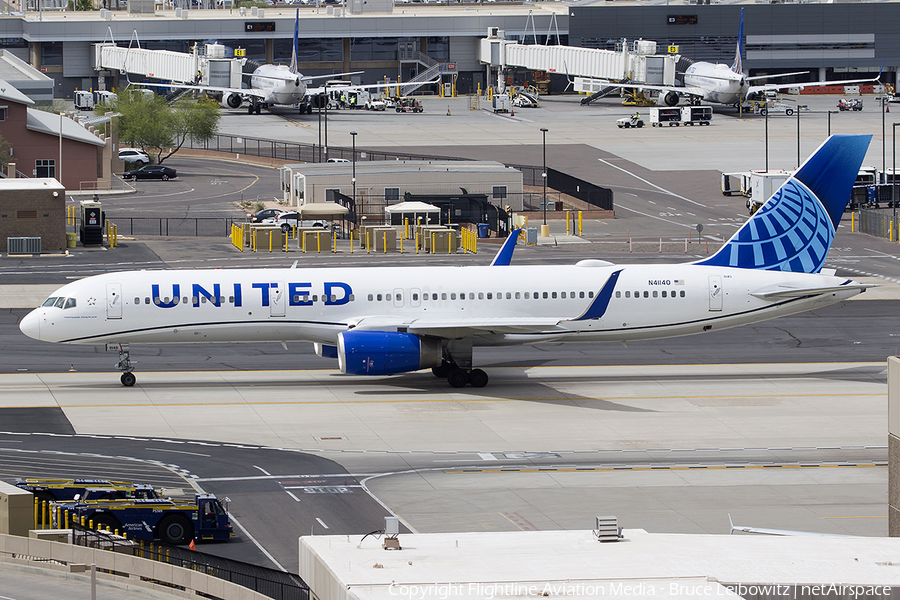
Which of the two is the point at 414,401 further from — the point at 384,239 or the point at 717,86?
the point at 717,86

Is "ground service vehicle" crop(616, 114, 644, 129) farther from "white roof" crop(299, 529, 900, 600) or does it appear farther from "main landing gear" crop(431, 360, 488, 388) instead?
"white roof" crop(299, 529, 900, 600)

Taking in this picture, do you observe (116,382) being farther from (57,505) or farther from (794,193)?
(794,193)

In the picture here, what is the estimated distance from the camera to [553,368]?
178ft

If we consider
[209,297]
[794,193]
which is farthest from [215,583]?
[794,193]

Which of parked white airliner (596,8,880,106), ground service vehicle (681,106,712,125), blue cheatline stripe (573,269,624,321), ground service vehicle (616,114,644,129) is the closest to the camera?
blue cheatline stripe (573,269,624,321)

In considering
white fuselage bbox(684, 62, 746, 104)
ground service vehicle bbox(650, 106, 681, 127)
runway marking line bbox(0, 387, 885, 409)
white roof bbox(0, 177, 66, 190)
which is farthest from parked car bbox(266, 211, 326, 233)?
white fuselage bbox(684, 62, 746, 104)

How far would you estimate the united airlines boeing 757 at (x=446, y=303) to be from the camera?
159ft

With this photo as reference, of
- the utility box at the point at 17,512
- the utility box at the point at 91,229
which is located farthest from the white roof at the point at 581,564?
the utility box at the point at 91,229

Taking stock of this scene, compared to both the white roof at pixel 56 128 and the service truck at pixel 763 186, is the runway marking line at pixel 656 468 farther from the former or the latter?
the white roof at pixel 56 128

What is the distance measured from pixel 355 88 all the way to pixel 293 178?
68.8 meters

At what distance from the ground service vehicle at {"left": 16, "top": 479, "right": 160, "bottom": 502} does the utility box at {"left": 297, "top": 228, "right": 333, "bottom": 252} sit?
175 feet

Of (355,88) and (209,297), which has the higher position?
(355,88)

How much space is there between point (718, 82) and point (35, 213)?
10132 centimetres

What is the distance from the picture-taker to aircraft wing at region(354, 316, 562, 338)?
47438mm
